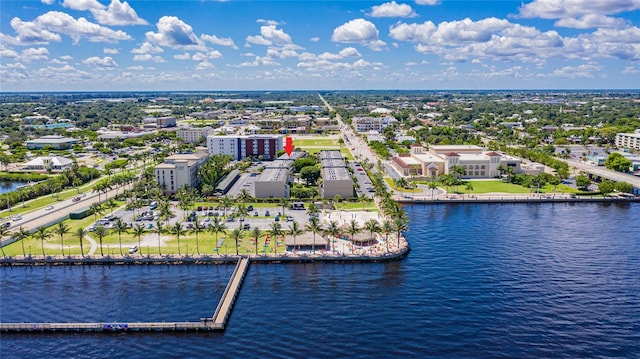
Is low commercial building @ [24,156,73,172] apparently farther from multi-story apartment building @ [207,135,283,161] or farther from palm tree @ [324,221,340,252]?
palm tree @ [324,221,340,252]

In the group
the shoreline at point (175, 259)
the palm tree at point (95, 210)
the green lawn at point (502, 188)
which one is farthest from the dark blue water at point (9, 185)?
the green lawn at point (502, 188)

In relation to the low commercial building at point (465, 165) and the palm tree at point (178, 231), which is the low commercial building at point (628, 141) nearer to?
the low commercial building at point (465, 165)

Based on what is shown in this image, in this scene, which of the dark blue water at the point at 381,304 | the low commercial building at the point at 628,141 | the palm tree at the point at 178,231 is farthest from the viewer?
the low commercial building at the point at 628,141

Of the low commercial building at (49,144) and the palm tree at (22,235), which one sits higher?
the low commercial building at (49,144)

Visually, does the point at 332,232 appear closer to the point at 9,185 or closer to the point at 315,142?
the point at 9,185

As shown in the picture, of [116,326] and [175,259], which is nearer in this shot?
[116,326]

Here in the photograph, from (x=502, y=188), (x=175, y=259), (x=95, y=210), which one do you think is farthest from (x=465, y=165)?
(x=95, y=210)
